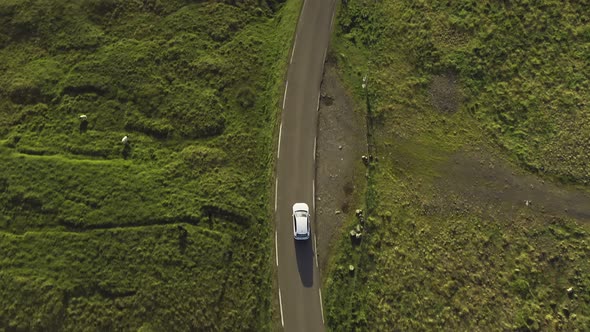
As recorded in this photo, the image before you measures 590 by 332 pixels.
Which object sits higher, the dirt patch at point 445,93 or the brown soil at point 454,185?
the dirt patch at point 445,93

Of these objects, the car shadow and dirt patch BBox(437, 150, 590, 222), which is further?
dirt patch BBox(437, 150, 590, 222)

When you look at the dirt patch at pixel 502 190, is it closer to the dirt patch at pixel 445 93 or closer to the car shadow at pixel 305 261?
the dirt patch at pixel 445 93

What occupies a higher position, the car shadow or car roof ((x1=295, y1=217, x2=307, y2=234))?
car roof ((x1=295, y1=217, x2=307, y2=234))

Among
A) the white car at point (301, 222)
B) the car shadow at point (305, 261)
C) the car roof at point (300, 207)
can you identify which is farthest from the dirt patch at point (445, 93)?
the car shadow at point (305, 261)

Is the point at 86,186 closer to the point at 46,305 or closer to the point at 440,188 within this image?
the point at 46,305

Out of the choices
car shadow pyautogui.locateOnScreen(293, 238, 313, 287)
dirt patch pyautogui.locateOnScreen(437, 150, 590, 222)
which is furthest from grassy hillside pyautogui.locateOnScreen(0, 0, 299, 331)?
dirt patch pyautogui.locateOnScreen(437, 150, 590, 222)

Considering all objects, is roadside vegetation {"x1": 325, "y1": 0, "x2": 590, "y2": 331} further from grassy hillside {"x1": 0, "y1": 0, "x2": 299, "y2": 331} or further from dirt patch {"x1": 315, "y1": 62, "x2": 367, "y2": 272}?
grassy hillside {"x1": 0, "y1": 0, "x2": 299, "y2": 331}

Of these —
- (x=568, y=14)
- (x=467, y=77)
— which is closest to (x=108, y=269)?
(x=467, y=77)
